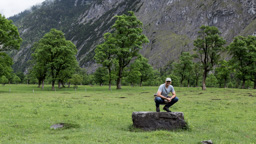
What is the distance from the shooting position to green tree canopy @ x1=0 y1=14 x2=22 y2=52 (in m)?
47.2

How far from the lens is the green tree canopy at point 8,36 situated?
4717 cm

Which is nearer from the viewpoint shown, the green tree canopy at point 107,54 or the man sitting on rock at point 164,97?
the man sitting on rock at point 164,97

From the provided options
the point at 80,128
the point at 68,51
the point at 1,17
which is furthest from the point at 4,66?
the point at 80,128

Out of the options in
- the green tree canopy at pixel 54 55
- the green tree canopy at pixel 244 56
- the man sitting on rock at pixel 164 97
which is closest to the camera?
the man sitting on rock at pixel 164 97

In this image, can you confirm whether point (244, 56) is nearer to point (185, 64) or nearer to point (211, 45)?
point (211, 45)

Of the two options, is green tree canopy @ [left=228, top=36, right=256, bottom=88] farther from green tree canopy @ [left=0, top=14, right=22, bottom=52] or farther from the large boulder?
green tree canopy @ [left=0, top=14, right=22, bottom=52]

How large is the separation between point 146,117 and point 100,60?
50.1 m

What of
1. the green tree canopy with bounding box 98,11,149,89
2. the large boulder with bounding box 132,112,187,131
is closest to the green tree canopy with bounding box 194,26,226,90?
the green tree canopy with bounding box 98,11,149,89

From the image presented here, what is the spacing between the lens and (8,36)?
48.1m

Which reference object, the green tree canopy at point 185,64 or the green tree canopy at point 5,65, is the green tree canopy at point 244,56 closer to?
the green tree canopy at point 185,64

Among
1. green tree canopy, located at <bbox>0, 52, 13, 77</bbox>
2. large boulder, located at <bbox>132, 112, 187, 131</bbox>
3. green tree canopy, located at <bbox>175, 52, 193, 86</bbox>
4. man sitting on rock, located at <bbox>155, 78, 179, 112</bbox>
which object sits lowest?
large boulder, located at <bbox>132, 112, 187, 131</bbox>

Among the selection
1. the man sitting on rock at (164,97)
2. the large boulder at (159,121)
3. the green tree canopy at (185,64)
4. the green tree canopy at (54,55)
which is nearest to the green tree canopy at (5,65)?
the green tree canopy at (54,55)

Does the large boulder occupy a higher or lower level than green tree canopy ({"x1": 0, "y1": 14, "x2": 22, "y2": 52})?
lower

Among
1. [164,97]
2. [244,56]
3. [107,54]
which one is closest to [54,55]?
[107,54]
